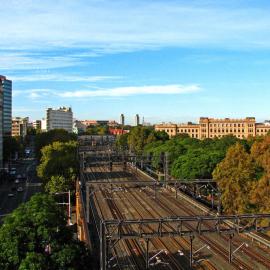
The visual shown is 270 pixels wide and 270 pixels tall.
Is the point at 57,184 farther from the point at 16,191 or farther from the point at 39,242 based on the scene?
the point at 39,242

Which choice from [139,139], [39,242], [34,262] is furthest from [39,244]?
[139,139]

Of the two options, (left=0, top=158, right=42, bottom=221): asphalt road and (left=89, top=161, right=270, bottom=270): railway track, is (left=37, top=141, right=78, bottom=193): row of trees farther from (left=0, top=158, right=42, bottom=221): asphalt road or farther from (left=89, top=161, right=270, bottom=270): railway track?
(left=0, top=158, right=42, bottom=221): asphalt road

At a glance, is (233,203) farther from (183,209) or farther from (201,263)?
(201,263)

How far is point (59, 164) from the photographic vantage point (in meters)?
63.4

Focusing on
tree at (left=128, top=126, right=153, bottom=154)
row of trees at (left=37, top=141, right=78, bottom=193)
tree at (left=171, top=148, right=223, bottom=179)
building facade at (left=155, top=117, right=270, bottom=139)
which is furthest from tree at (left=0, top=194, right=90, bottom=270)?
building facade at (left=155, top=117, right=270, bottom=139)

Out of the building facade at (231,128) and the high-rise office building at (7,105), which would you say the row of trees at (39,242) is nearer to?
the high-rise office building at (7,105)

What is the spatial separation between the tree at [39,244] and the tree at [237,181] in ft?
65.9

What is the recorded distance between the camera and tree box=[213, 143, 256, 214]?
40.8m

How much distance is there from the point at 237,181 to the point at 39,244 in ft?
75.7

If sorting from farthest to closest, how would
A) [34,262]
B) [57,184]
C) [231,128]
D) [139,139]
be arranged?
[231,128] < [139,139] < [57,184] < [34,262]

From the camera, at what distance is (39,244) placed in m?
23.8

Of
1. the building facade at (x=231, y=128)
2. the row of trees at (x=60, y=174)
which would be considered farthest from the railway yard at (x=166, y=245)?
the building facade at (x=231, y=128)

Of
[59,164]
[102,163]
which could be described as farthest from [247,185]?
[102,163]

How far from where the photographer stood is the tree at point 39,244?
22625mm
